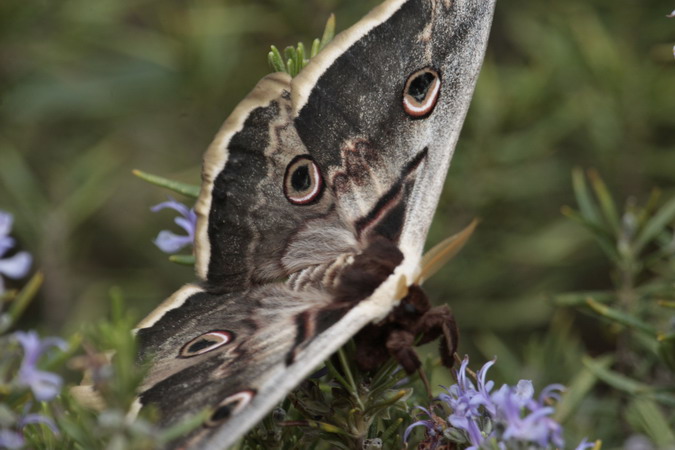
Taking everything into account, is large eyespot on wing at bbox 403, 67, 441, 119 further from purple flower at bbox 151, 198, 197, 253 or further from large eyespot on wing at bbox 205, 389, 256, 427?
large eyespot on wing at bbox 205, 389, 256, 427

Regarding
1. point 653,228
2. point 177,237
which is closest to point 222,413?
point 177,237

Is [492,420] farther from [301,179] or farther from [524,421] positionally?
[301,179]

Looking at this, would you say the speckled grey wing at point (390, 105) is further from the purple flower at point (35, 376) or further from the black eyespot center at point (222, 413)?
the purple flower at point (35, 376)

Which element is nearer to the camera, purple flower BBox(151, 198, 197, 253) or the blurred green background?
purple flower BBox(151, 198, 197, 253)

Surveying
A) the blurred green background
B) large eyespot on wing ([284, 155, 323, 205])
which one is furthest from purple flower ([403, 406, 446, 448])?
the blurred green background

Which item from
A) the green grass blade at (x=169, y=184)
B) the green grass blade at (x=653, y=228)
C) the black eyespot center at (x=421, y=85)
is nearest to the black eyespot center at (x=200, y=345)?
the green grass blade at (x=169, y=184)

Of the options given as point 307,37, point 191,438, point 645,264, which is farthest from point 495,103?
point 191,438

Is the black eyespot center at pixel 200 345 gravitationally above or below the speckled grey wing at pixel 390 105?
below
